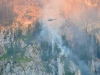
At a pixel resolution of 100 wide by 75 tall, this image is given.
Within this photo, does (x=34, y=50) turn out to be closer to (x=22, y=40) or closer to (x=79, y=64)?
(x=22, y=40)

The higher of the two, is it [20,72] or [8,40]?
[8,40]

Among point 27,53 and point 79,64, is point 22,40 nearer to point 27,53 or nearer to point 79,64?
point 27,53

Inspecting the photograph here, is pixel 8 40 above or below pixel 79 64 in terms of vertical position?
above

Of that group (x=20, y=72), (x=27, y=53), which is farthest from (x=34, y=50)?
(x=20, y=72)

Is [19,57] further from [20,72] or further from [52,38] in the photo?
[52,38]

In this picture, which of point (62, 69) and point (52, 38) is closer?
point (62, 69)

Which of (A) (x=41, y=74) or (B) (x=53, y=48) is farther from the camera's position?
(B) (x=53, y=48)

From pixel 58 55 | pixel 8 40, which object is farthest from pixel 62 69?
pixel 8 40

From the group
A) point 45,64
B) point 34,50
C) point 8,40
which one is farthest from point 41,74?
point 8,40
